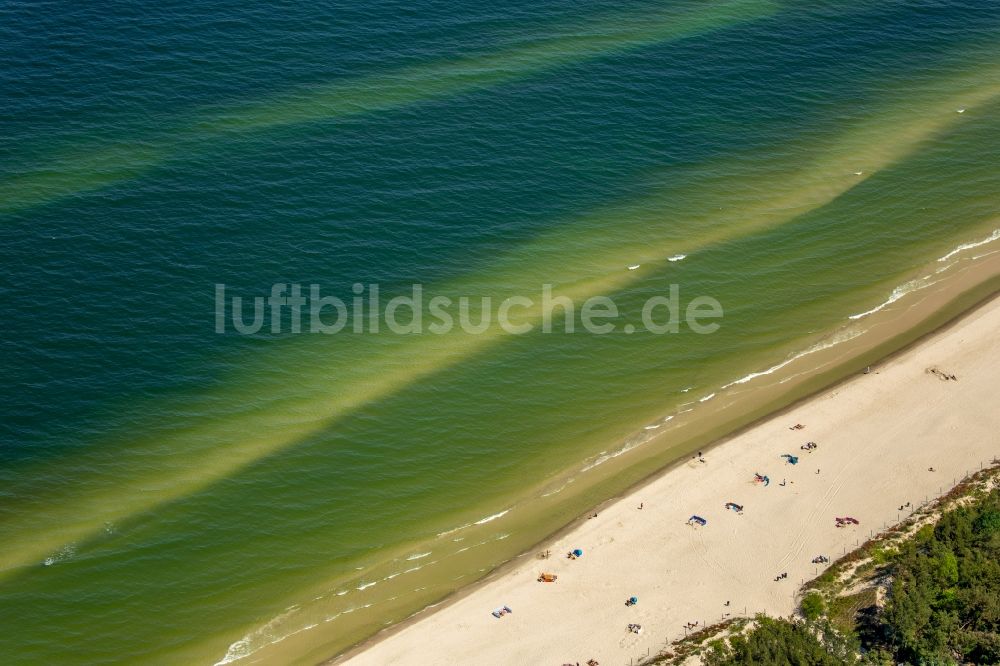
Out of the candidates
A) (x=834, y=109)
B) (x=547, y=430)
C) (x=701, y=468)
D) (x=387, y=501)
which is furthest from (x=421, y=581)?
(x=834, y=109)

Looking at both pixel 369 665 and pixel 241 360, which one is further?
pixel 241 360

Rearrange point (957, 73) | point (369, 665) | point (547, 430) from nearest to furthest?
point (369, 665)
point (547, 430)
point (957, 73)

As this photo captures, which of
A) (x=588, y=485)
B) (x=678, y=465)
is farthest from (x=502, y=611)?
(x=678, y=465)

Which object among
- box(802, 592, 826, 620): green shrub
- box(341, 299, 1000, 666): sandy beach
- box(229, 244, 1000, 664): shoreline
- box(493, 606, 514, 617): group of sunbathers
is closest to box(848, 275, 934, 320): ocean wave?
box(229, 244, 1000, 664): shoreline

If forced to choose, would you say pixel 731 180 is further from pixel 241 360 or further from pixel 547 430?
pixel 241 360

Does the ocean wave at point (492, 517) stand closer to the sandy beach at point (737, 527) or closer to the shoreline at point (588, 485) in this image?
the shoreline at point (588, 485)
